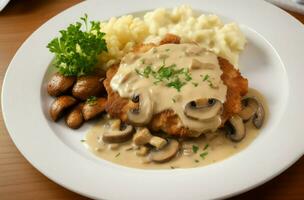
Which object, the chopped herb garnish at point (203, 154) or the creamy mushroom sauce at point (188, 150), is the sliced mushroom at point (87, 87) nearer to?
the creamy mushroom sauce at point (188, 150)

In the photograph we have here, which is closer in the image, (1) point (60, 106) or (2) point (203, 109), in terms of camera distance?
(2) point (203, 109)

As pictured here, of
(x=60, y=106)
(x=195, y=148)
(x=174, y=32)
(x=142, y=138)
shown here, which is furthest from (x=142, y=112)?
(x=174, y=32)

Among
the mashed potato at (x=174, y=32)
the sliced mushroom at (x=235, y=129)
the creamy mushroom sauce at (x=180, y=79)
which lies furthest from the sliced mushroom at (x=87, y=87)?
the sliced mushroom at (x=235, y=129)

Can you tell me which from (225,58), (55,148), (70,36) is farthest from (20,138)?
(225,58)

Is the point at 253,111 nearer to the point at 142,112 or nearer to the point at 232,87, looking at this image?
the point at 232,87

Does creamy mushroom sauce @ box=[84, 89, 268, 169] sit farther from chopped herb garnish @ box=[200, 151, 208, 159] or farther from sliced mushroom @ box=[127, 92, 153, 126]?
sliced mushroom @ box=[127, 92, 153, 126]

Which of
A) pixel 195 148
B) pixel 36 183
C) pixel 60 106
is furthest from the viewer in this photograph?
pixel 60 106
